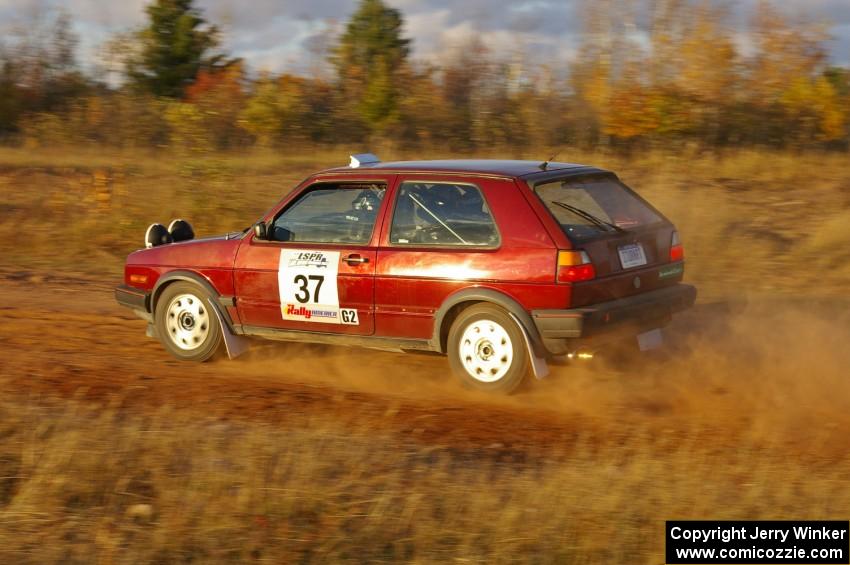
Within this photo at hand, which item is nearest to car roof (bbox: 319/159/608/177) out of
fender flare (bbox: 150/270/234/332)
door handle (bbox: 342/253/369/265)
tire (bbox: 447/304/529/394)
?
door handle (bbox: 342/253/369/265)

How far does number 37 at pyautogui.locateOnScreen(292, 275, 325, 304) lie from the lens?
7539 millimetres

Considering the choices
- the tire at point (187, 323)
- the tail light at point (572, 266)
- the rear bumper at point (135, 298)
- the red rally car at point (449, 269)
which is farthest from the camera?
the rear bumper at point (135, 298)

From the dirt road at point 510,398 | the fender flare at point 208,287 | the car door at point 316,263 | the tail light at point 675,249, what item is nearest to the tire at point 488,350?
the dirt road at point 510,398

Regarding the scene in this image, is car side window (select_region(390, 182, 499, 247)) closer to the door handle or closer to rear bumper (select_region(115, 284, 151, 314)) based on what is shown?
the door handle

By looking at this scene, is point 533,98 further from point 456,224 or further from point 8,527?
point 8,527

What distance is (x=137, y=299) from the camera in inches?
333

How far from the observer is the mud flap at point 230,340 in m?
8.05

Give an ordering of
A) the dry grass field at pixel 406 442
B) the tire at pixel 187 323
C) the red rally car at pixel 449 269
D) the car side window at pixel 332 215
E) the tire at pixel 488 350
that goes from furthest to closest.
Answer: the tire at pixel 187 323 < the car side window at pixel 332 215 < the tire at pixel 488 350 < the red rally car at pixel 449 269 < the dry grass field at pixel 406 442

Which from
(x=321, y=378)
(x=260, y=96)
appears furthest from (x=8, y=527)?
(x=260, y=96)

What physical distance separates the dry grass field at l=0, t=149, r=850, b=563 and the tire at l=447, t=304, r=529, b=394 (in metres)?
0.18

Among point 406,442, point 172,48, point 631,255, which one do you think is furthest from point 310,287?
point 172,48

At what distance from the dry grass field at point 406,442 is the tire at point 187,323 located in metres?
0.16

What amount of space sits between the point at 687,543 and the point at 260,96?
22943mm

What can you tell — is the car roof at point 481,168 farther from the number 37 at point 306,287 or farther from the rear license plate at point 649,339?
the rear license plate at point 649,339
